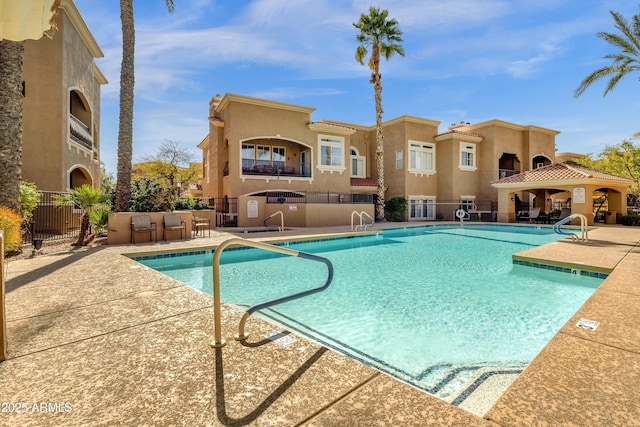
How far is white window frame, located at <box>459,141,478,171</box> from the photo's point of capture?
1035 inches

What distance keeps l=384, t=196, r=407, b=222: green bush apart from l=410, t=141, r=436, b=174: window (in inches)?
121

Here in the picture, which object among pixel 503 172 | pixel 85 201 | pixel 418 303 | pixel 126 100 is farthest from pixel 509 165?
pixel 85 201

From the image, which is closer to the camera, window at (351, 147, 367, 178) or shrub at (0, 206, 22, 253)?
shrub at (0, 206, 22, 253)

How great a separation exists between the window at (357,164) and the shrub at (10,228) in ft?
75.6

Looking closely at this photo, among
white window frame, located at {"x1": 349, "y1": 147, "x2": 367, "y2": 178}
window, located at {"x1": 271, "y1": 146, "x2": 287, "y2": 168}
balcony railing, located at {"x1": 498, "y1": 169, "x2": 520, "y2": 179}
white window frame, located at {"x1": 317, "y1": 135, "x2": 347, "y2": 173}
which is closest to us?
white window frame, located at {"x1": 317, "y1": 135, "x2": 347, "y2": 173}

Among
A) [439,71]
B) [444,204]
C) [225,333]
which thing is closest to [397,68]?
[439,71]

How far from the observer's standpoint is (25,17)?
9.88 feet

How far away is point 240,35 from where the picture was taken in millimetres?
14742

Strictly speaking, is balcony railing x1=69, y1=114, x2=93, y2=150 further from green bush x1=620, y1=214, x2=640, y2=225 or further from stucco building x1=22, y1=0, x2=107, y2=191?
green bush x1=620, y1=214, x2=640, y2=225

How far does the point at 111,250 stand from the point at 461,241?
1392 cm

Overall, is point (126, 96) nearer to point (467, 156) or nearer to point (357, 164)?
point (357, 164)

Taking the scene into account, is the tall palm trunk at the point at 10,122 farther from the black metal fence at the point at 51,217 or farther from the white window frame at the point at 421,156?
the white window frame at the point at 421,156

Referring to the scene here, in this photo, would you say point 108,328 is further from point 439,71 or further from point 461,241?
point 439,71

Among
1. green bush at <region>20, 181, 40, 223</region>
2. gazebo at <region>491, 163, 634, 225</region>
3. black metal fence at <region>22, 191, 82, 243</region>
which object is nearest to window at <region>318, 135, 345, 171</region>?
gazebo at <region>491, 163, 634, 225</region>
